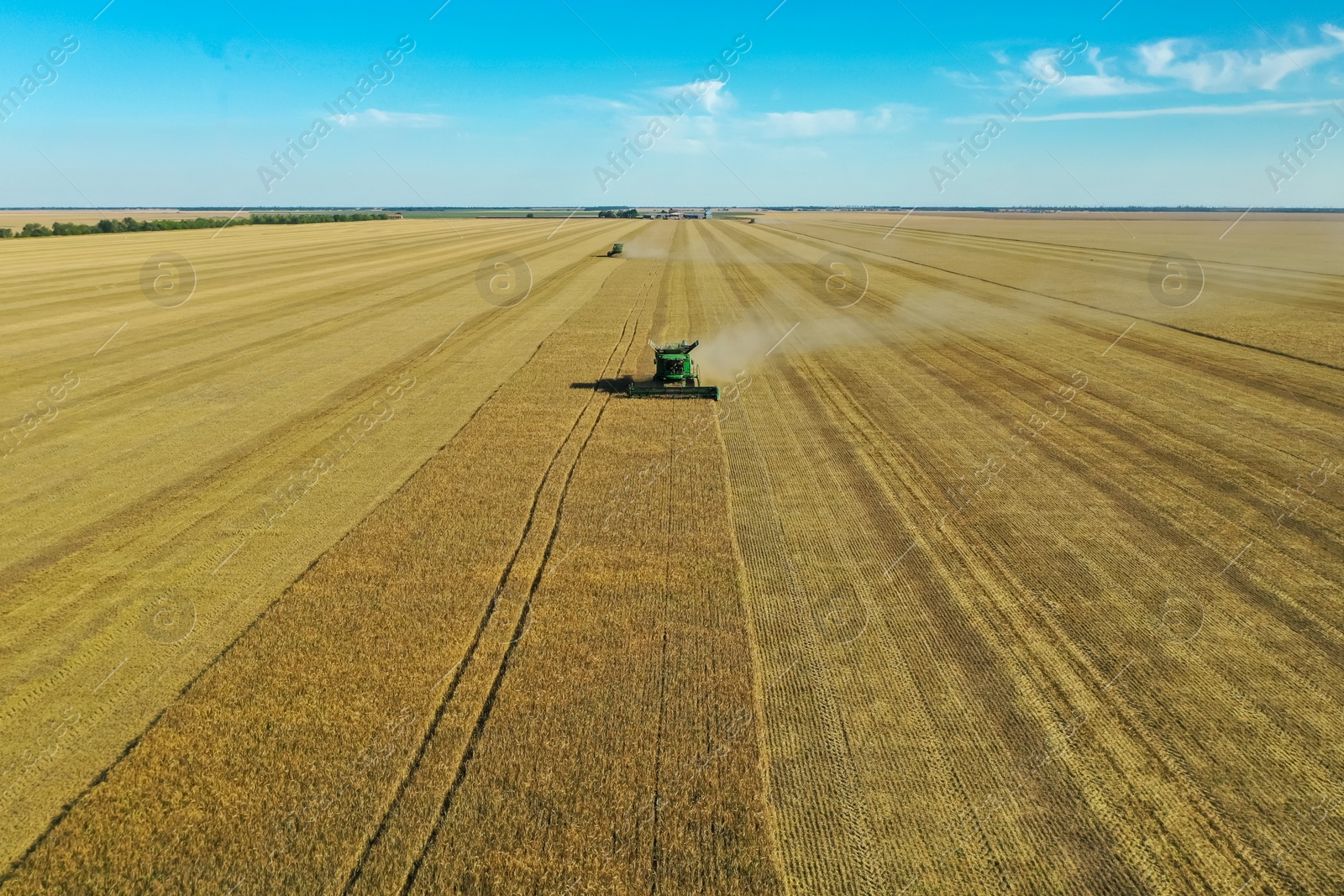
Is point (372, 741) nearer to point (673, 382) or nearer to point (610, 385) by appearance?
point (673, 382)

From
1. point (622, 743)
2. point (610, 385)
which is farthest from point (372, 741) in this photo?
point (610, 385)

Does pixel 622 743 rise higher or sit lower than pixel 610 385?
lower

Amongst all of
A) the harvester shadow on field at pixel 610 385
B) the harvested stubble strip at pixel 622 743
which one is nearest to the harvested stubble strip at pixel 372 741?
the harvested stubble strip at pixel 622 743

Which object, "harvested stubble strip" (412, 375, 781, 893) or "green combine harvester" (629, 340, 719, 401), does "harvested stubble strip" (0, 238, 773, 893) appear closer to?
"harvested stubble strip" (412, 375, 781, 893)

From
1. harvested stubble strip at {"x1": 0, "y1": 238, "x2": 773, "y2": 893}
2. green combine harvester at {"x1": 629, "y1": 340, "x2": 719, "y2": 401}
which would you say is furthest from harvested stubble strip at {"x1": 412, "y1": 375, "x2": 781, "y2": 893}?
green combine harvester at {"x1": 629, "y1": 340, "x2": 719, "y2": 401}

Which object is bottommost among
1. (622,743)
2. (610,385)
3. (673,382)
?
(622,743)

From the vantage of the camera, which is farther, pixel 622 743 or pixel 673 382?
pixel 673 382

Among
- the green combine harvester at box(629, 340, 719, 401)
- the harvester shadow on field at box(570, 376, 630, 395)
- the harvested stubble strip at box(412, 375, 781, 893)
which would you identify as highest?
the green combine harvester at box(629, 340, 719, 401)
